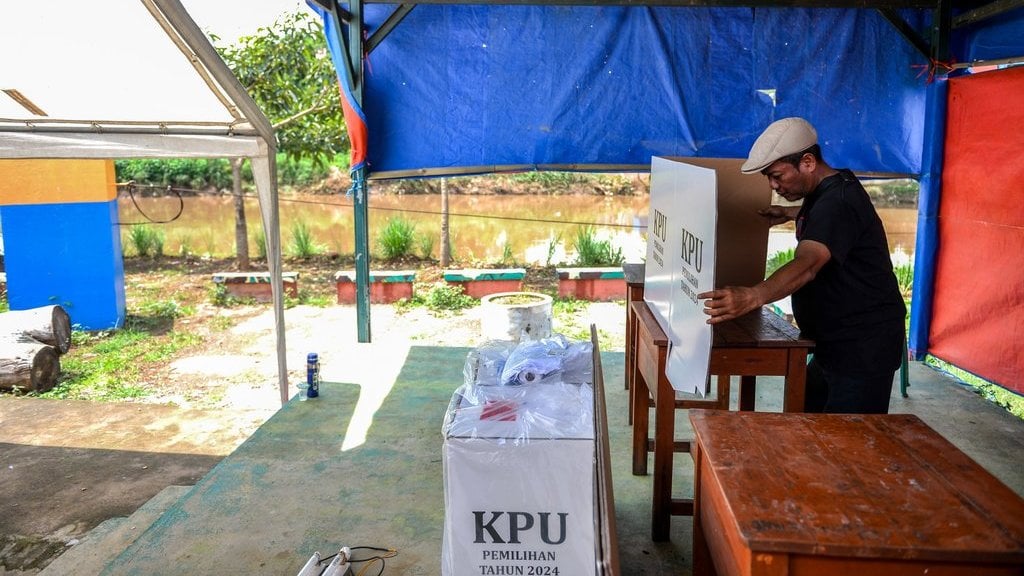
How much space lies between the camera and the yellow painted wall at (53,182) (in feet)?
28.0

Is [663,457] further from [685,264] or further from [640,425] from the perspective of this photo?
[685,264]

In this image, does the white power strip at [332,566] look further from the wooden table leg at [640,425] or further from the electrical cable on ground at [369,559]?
the wooden table leg at [640,425]

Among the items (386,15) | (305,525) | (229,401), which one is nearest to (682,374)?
→ (305,525)

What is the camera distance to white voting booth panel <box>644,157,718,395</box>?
228 centimetres

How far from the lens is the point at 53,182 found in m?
8.62

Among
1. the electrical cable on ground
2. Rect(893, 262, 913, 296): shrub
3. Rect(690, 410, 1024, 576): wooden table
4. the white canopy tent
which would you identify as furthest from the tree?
Rect(690, 410, 1024, 576): wooden table

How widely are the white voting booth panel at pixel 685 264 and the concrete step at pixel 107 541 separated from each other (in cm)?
257

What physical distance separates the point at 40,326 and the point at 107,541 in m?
4.34

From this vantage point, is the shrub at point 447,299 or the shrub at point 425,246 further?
the shrub at point 425,246

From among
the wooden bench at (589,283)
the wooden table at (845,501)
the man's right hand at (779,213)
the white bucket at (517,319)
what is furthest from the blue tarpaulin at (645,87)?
the wooden bench at (589,283)

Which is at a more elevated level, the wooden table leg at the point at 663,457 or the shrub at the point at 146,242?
the shrub at the point at 146,242

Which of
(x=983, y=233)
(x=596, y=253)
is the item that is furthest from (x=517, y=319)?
(x=596, y=253)

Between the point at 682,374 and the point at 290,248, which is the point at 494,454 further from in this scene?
the point at 290,248

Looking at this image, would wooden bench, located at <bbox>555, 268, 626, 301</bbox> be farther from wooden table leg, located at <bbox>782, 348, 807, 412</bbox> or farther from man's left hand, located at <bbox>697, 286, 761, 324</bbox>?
man's left hand, located at <bbox>697, 286, 761, 324</bbox>
